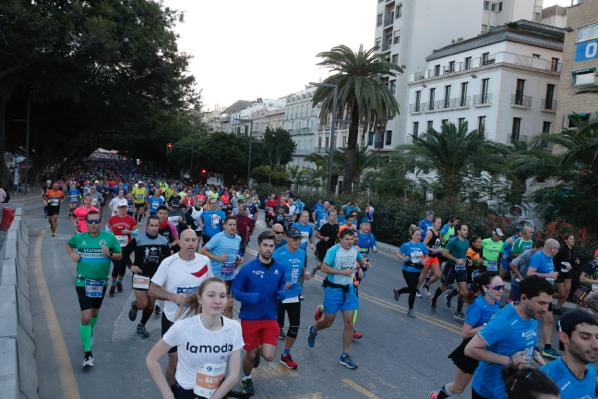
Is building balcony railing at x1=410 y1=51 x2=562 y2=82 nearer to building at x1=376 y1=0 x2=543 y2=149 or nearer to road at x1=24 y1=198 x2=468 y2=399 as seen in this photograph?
building at x1=376 y1=0 x2=543 y2=149

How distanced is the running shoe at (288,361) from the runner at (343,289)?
64 centimetres

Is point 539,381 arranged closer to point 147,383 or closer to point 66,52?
point 147,383

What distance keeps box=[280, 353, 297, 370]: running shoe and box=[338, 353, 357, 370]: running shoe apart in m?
0.62

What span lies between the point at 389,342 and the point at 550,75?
39.9 metres

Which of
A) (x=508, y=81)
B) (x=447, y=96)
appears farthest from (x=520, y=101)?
(x=447, y=96)

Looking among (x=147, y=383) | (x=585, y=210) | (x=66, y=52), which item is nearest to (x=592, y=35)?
(x=585, y=210)

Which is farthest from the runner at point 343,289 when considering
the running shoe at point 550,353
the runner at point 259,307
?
the running shoe at point 550,353

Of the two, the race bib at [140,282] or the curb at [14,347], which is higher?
the race bib at [140,282]

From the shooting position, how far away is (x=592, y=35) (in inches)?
1243

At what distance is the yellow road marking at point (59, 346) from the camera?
569cm

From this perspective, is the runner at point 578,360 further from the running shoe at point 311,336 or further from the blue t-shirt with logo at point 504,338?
the running shoe at point 311,336

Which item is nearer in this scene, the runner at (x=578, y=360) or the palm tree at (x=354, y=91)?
the runner at (x=578, y=360)

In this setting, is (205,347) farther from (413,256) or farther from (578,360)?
(413,256)

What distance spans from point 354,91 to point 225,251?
23.1 metres
